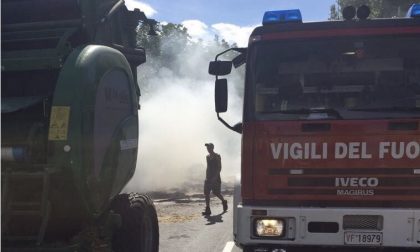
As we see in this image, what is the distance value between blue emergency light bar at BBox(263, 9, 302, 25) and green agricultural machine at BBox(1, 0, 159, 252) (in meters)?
1.34

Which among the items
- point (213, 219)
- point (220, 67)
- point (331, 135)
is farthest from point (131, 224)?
point (213, 219)

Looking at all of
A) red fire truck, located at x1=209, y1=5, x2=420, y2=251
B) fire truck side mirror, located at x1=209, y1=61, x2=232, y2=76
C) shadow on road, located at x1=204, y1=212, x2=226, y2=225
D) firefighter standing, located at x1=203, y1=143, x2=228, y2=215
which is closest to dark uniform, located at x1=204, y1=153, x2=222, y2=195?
firefighter standing, located at x1=203, y1=143, x2=228, y2=215

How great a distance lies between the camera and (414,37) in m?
4.07

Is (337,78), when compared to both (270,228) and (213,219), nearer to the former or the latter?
(270,228)

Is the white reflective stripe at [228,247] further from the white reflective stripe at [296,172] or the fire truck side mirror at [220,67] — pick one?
the white reflective stripe at [296,172]

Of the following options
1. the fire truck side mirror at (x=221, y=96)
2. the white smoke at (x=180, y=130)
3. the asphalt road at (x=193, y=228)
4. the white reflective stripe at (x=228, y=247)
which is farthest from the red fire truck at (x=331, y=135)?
the white smoke at (x=180, y=130)

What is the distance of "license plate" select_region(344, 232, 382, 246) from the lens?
12.0 ft

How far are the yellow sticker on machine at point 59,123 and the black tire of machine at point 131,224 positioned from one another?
1.33 meters

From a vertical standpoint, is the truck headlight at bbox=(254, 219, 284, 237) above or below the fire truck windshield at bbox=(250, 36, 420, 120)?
below

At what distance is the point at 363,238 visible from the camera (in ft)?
12.0

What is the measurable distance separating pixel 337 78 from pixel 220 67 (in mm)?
1062

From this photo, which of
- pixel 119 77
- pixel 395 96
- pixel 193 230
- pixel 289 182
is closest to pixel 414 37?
pixel 395 96

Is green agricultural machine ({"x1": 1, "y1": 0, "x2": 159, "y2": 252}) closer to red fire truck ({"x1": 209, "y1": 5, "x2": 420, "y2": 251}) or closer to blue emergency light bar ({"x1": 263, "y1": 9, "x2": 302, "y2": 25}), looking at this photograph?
red fire truck ({"x1": 209, "y1": 5, "x2": 420, "y2": 251})

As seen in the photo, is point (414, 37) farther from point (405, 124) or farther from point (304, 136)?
point (304, 136)
